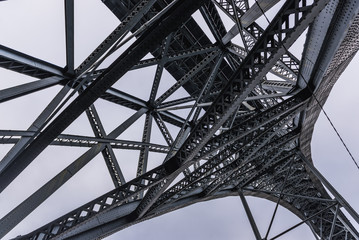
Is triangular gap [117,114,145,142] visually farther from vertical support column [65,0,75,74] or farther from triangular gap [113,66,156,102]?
vertical support column [65,0,75,74]

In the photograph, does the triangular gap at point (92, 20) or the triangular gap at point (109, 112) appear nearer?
the triangular gap at point (92, 20)

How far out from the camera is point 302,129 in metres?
14.7

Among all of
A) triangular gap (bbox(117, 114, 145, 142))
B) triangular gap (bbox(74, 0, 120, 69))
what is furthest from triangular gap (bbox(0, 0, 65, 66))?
triangular gap (bbox(117, 114, 145, 142))

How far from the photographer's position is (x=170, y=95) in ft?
38.9

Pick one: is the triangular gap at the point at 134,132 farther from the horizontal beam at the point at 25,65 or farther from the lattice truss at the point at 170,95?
the horizontal beam at the point at 25,65

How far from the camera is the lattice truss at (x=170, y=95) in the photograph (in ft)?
18.3

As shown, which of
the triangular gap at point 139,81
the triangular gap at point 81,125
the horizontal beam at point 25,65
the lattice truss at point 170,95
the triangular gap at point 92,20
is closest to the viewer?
the lattice truss at point 170,95

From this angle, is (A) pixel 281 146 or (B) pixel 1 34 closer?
(B) pixel 1 34

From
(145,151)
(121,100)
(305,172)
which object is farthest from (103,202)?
(305,172)

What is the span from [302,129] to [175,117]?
5624mm

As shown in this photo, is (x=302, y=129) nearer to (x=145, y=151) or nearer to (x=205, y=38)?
(x=205, y=38)

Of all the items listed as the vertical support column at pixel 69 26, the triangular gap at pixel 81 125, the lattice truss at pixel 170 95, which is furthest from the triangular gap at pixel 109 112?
the vertical support column at pixel 69 26

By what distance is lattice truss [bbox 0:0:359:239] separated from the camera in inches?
220

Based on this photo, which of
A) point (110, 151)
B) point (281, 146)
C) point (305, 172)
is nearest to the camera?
point (110, 151)
